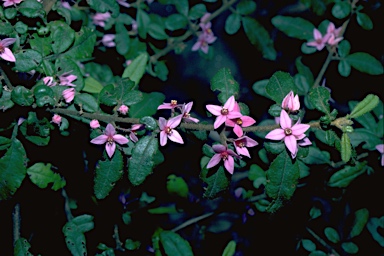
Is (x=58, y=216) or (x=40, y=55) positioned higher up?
(x=40, y=55)

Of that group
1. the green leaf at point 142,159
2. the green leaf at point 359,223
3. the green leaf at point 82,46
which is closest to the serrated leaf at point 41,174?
the green leaf at point 82,46

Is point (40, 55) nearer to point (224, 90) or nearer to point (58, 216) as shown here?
point (224, 90)

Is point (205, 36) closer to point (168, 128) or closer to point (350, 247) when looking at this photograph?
point (168, 128)

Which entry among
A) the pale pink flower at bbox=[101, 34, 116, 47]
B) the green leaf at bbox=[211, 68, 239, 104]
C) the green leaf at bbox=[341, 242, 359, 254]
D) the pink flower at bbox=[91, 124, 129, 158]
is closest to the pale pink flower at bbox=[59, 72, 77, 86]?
the pink flower at bbox=[91, 124, 129, 158]

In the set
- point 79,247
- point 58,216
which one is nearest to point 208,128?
point 79,247

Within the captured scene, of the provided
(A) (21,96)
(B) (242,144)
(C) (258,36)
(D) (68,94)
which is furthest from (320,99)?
(C) (258,36)

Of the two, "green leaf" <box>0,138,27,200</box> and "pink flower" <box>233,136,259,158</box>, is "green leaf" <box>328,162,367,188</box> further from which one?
"green leaf" <box>0,138,27,200</box>

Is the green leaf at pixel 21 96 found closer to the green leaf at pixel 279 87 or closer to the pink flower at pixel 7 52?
the pink flower at pixel 7 52
